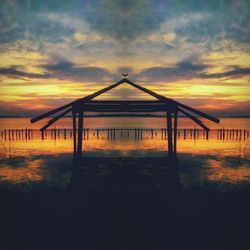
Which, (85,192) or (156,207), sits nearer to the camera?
(156,207)

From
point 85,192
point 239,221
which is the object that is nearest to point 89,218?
point 85,192

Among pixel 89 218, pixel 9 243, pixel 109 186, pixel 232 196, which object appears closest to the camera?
pixel 9 243

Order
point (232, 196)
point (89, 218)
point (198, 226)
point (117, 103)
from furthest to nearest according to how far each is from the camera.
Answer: point (117, 103), point (232, 196), point (89, 218), point (198, 226)

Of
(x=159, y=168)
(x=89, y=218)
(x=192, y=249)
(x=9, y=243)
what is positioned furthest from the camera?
(x=159, y=168)

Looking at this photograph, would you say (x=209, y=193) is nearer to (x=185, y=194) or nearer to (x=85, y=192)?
(x=185, y=194)

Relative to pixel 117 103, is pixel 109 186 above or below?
below

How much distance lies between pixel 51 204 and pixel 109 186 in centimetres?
304

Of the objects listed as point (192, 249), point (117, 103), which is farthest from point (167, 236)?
point (117, 103)

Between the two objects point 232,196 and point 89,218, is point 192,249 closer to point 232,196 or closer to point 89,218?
point 89,218

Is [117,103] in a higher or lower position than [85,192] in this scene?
higher

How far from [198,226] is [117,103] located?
30.7 ft

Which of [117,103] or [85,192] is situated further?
[117,103]

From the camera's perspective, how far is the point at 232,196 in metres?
11.9

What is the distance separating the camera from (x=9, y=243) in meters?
7.33
